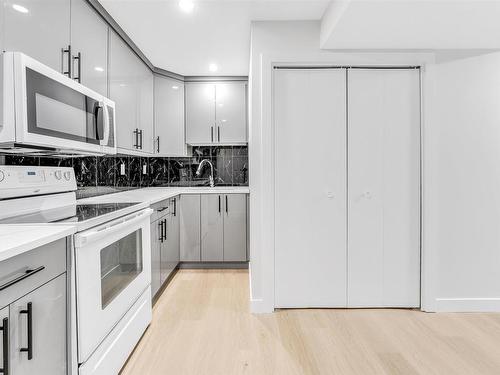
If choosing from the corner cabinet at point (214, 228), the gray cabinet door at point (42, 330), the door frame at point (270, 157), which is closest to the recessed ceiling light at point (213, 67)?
the door frame at point (270, 157)

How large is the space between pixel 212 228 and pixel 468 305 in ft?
7.80

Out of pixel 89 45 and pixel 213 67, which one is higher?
pixel 213 67

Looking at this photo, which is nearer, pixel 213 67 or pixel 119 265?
pixel 119 265

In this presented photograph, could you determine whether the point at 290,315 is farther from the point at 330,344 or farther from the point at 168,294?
the point at 168,294

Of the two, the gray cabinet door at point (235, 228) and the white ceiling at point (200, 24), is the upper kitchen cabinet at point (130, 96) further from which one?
the gray cabinet door at point (235, 228)

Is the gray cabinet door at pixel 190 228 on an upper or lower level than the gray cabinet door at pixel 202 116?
lower

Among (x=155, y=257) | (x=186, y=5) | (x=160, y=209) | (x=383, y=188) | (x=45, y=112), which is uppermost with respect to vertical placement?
(x=186, y=5)

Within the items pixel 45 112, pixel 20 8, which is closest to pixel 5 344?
pixel 45 112

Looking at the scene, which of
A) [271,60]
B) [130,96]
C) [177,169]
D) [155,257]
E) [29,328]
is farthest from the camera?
[177,169]

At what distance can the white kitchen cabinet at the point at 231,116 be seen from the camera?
3.81 m

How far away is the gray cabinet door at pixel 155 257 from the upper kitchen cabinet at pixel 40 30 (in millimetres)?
1270

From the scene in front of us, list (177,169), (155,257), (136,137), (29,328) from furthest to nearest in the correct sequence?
(177,169) → (136,137) → (155,257) → (29,328)

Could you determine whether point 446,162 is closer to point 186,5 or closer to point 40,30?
point 186,5

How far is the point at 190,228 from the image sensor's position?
139 inches
